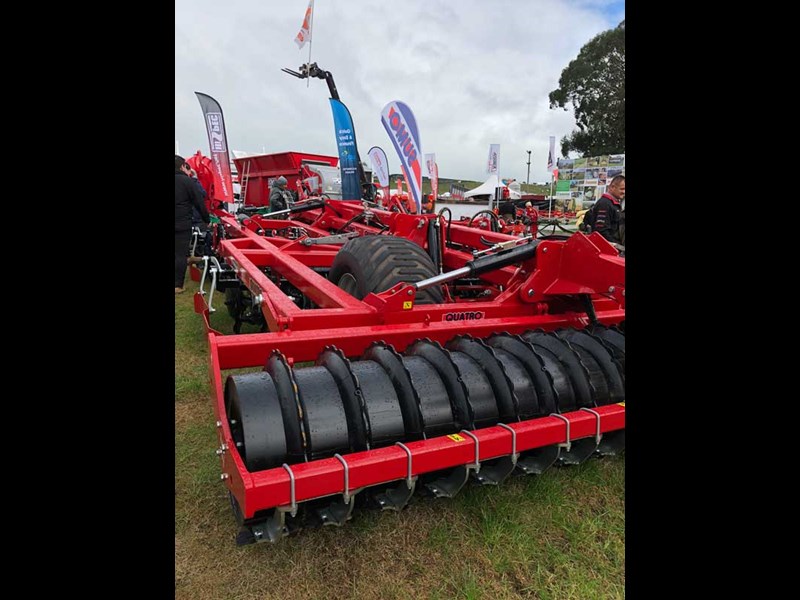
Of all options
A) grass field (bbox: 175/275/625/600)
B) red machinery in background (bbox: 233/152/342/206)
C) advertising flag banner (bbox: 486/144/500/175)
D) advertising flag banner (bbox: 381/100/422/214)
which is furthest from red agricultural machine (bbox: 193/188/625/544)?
advertising flag banner (bbox: 486/144/500/175)

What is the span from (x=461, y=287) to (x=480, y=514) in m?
2.21

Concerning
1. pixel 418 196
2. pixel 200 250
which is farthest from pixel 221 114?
pixel 418 196

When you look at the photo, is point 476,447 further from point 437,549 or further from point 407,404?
point 437,549

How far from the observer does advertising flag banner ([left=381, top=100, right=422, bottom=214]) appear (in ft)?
29.6

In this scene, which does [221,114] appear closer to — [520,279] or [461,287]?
[461,287]

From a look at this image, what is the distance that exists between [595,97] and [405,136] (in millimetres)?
29226

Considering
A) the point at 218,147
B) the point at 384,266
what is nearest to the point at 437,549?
the point at 384,266

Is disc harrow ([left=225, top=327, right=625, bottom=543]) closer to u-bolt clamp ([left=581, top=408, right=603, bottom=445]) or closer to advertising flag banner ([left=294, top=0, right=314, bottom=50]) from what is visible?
u-bolt clamp ([left=581, top=408, right=603, bottom=445])

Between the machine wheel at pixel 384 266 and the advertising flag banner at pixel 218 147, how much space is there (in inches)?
334

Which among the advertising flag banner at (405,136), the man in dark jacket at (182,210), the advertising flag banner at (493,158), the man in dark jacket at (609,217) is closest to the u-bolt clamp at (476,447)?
the man in dark jacket at (609,217)

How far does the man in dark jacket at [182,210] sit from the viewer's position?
23.7 ft
